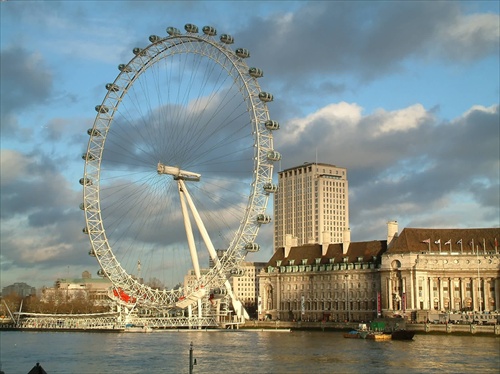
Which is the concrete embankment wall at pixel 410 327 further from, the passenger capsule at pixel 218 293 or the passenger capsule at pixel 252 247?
the passenger capsule at pixel 252 247

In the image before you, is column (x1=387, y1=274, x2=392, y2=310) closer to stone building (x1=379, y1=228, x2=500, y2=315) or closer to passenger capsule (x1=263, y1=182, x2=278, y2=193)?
stone building (x1=379, y1=228, x2=500, y2=315)

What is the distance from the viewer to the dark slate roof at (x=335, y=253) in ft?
415

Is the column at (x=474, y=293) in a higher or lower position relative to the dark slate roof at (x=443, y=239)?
lower

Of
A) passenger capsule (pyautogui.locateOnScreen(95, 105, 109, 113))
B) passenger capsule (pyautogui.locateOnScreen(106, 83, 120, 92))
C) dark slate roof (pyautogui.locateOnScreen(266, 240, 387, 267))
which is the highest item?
passenger capsule (pyautogui.locateOnScreen(106, 83, 120, 92))

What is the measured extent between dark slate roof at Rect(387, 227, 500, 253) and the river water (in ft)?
89.9

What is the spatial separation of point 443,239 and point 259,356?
59768 mm

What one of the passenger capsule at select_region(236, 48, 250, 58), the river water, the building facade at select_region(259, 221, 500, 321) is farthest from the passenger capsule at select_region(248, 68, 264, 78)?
the building facade at select_region(259, 221, 500, 321)

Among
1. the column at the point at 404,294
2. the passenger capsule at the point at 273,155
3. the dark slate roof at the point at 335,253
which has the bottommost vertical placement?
the column at the point at 404,294

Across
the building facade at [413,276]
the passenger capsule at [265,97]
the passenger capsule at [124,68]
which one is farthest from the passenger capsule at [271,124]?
the building facade at [413,276]

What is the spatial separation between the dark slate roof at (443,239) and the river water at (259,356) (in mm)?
27414

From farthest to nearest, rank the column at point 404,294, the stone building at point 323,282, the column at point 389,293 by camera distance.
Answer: the stone building at point 323,282
the column at point 389,293
the column at point 404,294

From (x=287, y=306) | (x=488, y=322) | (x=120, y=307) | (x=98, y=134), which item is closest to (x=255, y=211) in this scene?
(x=98, y=134)

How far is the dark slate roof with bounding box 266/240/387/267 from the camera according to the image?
126m

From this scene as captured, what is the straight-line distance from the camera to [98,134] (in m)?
91.5
